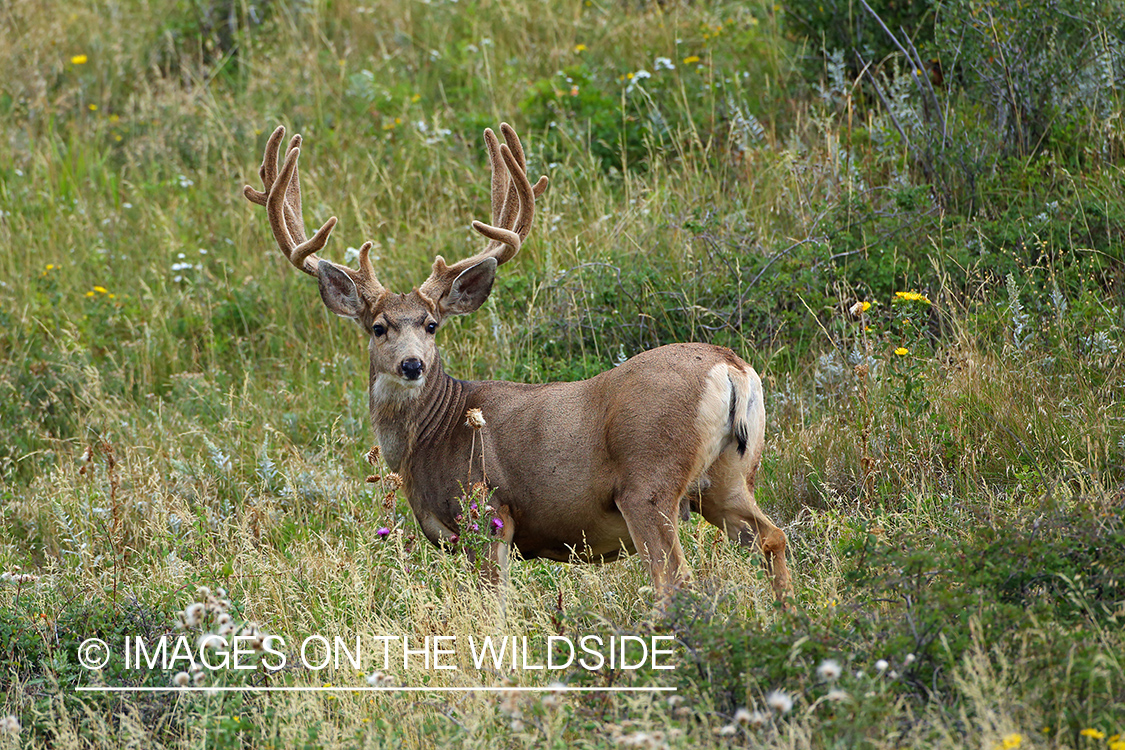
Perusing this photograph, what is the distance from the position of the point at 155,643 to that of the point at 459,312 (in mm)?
2074

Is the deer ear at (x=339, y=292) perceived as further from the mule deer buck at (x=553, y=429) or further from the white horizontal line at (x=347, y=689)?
the white horizontal line at (x=347, y=689)

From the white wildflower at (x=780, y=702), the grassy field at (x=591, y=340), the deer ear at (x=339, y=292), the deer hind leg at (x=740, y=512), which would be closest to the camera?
the white wildflower at (x=780, y=702)

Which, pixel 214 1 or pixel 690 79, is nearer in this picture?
pixel 690 79

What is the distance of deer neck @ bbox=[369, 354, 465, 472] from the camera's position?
18.6 ft

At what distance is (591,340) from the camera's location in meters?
7.43

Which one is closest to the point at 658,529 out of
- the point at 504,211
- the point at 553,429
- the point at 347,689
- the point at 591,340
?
the point at 553,429

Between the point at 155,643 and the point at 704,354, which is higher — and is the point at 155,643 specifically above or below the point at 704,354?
below

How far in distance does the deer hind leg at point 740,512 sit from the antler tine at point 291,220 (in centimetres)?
184

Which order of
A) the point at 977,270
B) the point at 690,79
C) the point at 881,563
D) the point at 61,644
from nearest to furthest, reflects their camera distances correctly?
the point at 881,563 < the point at 61,644 < the point at 977,270 < the point at 690,79

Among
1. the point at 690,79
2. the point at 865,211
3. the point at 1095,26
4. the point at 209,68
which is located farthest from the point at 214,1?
the point at 1095,26

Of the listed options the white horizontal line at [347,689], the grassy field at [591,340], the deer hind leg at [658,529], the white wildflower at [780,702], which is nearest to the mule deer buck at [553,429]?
the deer hind leg at [658,529]

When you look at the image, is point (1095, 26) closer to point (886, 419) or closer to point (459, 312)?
point (886, 419)

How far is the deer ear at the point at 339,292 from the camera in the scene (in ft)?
18.7

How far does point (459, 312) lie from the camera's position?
19.3ft
